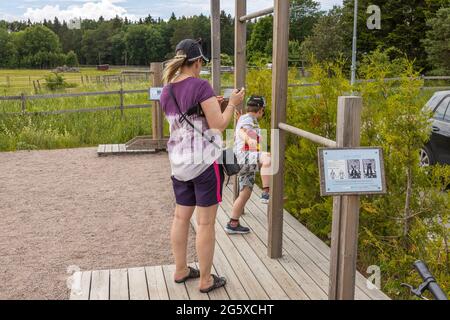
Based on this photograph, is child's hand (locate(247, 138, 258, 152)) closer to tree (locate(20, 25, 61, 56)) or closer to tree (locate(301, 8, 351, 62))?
tree (locate(301, 8, 351, 62))

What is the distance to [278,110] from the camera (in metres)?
3.63

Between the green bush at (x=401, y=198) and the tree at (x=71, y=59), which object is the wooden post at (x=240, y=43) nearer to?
the green bush at (x=401, y=198)

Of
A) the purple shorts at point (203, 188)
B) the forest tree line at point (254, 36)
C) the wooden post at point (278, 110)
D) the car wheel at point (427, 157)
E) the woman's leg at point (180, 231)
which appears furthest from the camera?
the forest tree line at point (254, 36)

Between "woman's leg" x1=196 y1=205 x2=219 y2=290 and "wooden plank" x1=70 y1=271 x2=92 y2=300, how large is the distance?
802 mm

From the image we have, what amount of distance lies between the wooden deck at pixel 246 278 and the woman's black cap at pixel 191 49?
59.4 inches

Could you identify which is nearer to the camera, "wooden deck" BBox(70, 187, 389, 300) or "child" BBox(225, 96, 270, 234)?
"wooden deck" BBox(70, 187, 389, 300)

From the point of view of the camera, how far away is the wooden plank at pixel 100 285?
330 cm

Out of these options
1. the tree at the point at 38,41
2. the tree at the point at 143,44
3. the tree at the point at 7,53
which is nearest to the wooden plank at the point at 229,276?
the tree at the point at 143,44

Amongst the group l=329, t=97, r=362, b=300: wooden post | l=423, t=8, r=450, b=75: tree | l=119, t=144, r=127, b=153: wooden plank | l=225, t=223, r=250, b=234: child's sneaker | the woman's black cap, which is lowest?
l=119, t=144, r=127, b=153: wooden plank

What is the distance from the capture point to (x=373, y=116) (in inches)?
171

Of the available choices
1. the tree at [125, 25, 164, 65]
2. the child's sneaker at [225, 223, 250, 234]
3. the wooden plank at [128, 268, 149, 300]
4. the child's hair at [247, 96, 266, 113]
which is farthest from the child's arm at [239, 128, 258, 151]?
the tree at [125, 25, 164, 65]

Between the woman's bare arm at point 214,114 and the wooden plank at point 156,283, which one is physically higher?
the woman's bare arm at point 214,114

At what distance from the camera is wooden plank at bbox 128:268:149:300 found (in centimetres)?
327

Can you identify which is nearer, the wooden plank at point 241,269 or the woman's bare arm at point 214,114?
the woman's bare arm at point 214,114
